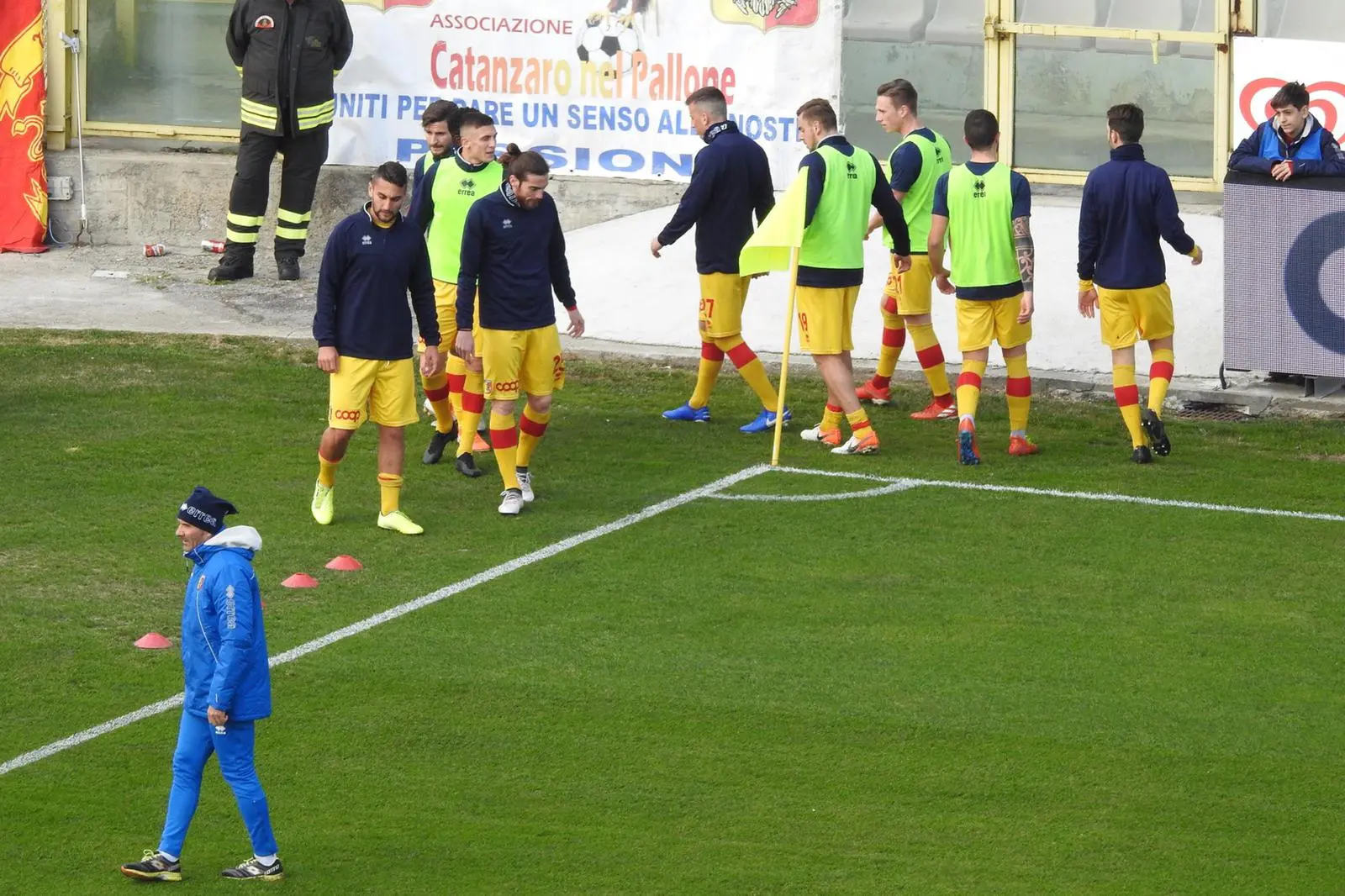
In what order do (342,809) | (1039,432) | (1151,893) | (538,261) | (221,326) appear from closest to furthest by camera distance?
(1151,893)
(342,809)
(538,261)
(1039,432)
(221,326)

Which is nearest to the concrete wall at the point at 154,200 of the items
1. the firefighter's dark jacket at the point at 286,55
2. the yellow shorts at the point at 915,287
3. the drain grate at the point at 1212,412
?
the firefighter's dark jacket at the point at 286,55

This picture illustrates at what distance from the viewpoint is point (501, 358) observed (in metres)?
11.2

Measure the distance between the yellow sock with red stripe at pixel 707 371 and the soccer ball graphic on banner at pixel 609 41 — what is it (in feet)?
14.9

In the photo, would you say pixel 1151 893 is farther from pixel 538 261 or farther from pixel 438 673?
pixel 538 261

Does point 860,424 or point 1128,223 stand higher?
point 1128,223

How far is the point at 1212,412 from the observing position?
14.0 m

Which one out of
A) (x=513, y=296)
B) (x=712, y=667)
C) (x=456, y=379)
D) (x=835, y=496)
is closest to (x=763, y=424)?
(x=835, y=496)

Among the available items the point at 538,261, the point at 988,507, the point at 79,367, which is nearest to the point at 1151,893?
the point at 988,507

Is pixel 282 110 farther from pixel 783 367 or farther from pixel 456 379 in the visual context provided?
pixel 783 367

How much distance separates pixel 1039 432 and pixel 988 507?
7.01 ft

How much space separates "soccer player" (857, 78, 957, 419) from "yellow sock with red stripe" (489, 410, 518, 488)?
3.11 metres

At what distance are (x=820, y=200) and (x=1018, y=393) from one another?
5.57 feet

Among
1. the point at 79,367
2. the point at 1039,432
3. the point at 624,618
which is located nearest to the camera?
the point at 624,618

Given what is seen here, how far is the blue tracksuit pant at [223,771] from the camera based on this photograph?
6.60 meters
